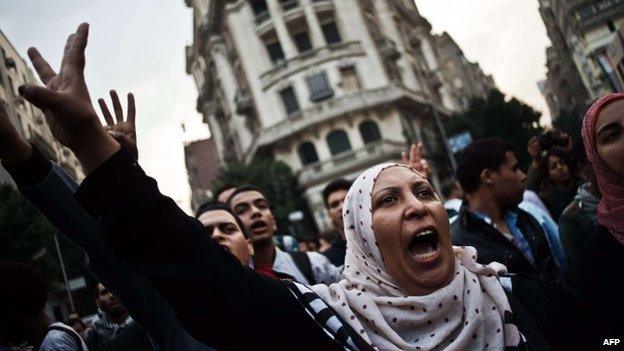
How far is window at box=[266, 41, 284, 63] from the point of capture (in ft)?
101

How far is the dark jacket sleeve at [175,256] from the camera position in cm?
118

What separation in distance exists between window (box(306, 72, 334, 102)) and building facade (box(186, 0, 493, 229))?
0.06m

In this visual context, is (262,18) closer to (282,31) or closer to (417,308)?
(282,31)

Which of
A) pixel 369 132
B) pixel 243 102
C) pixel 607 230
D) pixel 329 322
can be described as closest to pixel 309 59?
pixel 243 102

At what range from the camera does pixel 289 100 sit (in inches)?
1168

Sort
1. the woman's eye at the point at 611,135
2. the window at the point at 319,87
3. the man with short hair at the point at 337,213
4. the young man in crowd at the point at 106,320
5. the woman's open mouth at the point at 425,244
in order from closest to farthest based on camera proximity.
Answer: the woman's open mouth at the point at 425,244
the woman's eye at the point at 611,135
the young man in crowd at the point at 106,320
the man with short hair at the point at 337,213
the window at the point at 319,87

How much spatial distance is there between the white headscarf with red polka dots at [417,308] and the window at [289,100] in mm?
27920

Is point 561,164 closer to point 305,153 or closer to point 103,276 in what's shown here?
point 103,276

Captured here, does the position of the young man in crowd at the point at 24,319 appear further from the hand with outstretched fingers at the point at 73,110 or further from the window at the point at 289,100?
the window at the point at 289,100

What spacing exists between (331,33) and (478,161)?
93.6 feet

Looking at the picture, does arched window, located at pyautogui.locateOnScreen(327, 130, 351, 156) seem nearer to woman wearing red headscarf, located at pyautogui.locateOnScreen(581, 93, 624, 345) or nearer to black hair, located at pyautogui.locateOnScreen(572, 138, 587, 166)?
black hair, located at pyautogui.locateOnScreen(572, 138, 587, 166)

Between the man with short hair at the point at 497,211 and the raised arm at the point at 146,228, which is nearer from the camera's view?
the raised arm at the point at 146,228

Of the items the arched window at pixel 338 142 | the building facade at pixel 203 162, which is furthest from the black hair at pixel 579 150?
the building facade at pixel 203 162

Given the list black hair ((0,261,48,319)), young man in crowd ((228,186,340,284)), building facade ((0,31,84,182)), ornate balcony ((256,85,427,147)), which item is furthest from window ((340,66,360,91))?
black hair ((0,261,48,319))
